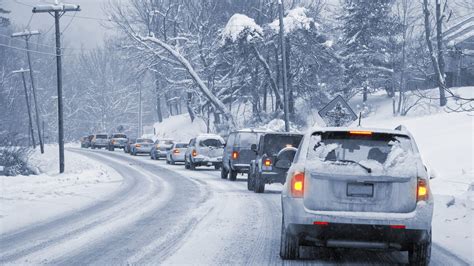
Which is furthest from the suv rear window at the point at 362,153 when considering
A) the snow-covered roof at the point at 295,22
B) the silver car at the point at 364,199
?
the snow-covered roof at the point at 295,22

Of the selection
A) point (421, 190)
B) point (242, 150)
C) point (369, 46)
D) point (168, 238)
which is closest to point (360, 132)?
point (421, 190)

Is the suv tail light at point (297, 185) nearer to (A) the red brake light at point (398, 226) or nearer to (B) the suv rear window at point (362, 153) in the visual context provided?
(B) the suv rear window at point (362, 153)

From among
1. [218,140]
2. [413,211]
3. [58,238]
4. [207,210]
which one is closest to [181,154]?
[218,140]

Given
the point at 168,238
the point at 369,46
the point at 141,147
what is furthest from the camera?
the point at 369,46

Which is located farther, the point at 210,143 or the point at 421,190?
the point at 210,143

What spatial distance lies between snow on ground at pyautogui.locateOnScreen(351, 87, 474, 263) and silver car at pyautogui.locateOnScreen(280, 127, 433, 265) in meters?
1.57

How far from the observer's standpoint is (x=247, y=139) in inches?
1008

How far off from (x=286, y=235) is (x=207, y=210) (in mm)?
6684

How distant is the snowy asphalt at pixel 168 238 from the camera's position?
342 inches

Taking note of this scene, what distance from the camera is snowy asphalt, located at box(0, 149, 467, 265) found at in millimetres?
8680

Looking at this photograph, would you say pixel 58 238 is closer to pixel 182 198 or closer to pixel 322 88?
A: pixel 182 198

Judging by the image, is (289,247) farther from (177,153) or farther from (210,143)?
(177,153)

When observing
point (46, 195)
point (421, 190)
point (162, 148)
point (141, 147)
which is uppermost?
point (421, 190)

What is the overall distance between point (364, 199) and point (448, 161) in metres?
20.4
